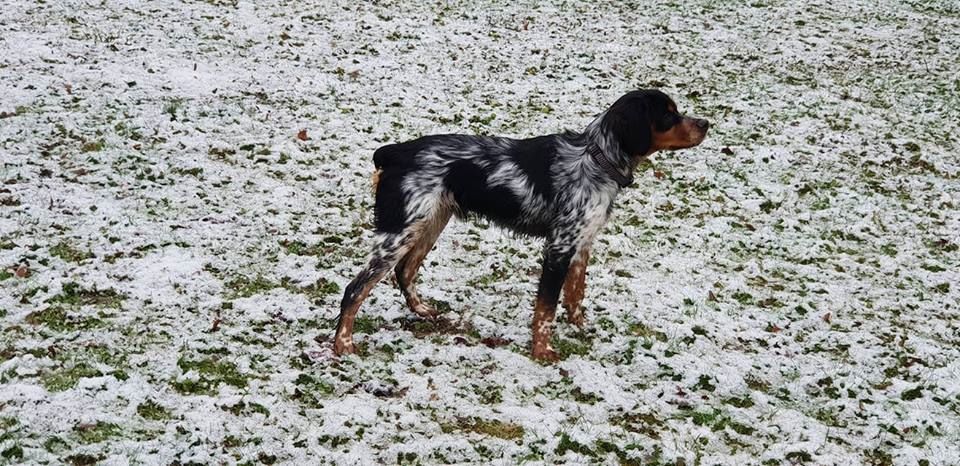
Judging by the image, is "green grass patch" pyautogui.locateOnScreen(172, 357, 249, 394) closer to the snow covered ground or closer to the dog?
the snow covered ground

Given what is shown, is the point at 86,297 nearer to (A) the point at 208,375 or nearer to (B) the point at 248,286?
(B) the point at 248,286

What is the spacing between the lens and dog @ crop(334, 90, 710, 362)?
666 centimetres

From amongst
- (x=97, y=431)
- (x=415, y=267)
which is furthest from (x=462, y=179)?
(x=97, y=431)

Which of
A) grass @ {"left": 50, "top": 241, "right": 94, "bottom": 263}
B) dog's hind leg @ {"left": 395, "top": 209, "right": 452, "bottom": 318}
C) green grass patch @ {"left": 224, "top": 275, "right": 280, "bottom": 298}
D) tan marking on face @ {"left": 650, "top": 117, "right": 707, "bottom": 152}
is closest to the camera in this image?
tan marking on face @ {"left": 650, "top": 117, "right": 707, "bottom": 152}

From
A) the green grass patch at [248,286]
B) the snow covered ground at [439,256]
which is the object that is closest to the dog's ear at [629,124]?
the snow covered ground at [439,256]

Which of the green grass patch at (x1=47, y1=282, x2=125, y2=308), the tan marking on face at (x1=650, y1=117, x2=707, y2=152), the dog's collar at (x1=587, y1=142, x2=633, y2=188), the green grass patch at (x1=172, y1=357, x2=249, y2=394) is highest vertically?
the tan marking on face at (x1=650, y1=117, x2=707, y2=152)

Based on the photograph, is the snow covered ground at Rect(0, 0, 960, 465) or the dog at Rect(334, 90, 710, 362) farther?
the dog at Rect(334, 90, 710, 362)

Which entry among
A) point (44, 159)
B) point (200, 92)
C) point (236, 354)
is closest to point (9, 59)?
point (200, 92)

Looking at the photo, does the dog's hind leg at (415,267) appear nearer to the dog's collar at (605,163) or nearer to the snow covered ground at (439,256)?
the snow covered ground at (439,256)

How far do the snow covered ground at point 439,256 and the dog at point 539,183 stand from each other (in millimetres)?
716

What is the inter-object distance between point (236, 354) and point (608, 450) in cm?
308

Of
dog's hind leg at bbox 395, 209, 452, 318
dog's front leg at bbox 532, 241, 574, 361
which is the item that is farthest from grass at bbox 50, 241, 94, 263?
dog's front leg at bbox 532, 241, 574, 361

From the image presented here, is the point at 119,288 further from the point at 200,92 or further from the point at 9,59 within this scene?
the point at 9,59

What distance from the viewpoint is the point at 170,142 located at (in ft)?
34.6
